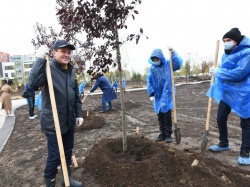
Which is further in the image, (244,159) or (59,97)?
(244,159)

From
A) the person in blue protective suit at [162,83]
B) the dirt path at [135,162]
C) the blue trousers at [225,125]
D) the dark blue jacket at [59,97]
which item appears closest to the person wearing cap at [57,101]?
the dark blue jacket at [59,97]

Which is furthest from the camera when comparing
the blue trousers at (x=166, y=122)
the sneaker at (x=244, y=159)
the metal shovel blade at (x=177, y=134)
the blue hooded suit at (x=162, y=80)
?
the blue trousers at (x=166, y=122)

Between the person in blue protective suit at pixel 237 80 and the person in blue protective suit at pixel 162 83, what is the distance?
1010 mm

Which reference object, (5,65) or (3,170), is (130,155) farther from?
(5,65)

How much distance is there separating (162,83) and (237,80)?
60.9 inches

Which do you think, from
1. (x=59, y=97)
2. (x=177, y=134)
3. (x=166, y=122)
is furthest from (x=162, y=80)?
(x=59, y=97)

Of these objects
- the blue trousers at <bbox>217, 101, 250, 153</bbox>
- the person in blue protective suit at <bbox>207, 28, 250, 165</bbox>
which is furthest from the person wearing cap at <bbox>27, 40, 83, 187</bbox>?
the blue trousers at <bbox>217, 101, 250, 153</bbox>

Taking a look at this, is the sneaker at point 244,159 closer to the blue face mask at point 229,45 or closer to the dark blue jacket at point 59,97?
the blue face mask at point 229,45

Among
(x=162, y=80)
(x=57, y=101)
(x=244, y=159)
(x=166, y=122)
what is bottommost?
(x=244, y=159)

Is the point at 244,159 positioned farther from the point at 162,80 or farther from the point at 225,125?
the point at 162,80

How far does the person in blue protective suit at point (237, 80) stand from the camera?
358 cm

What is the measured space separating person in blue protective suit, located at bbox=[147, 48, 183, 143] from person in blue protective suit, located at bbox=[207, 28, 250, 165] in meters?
1.01

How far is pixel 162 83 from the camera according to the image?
487 cm

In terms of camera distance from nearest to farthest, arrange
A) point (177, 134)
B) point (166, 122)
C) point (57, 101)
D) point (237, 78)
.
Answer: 1. point (57, 101)
2. point (237, 78)
3. point (177, 134)
4. point (166, 122)
